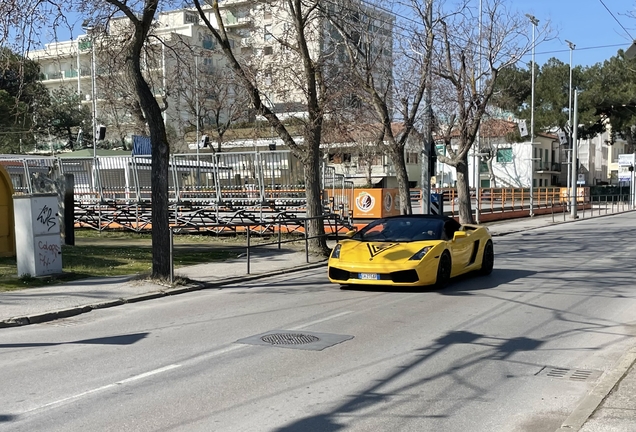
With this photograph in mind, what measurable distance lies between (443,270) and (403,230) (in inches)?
48.4

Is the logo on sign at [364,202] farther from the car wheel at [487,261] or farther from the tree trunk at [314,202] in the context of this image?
the car wheel at [487,261]

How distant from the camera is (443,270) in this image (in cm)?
1295

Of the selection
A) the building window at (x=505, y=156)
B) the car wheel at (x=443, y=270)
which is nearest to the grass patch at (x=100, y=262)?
the car wheel at (x=443, y=270)

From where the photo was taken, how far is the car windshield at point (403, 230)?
13.4 m

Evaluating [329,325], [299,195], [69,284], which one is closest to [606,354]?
[329,325]

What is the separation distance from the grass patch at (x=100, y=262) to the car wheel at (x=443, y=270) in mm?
5250

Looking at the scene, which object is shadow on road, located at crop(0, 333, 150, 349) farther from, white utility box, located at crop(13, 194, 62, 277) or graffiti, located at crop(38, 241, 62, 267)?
graffiti, located at crop(38, 241, 62, 267)

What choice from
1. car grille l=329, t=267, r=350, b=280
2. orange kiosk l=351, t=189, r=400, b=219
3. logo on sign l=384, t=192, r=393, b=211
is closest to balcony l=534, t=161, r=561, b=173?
logo on sign l=384, t=192, r=393, b=211

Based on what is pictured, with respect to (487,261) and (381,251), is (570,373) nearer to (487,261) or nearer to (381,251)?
(381,251)

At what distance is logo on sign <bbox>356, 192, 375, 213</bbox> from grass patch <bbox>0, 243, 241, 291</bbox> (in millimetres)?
10699

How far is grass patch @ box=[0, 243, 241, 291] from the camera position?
1383 centimetres

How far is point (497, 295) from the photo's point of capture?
12391 mm

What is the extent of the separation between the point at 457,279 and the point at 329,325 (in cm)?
546

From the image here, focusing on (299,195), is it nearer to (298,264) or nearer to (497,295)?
(298,264)
